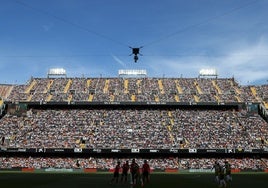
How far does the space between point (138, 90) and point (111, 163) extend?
3000 centimetres

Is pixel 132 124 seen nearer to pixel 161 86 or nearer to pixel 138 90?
pixel 138 90

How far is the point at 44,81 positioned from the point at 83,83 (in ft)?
37.9

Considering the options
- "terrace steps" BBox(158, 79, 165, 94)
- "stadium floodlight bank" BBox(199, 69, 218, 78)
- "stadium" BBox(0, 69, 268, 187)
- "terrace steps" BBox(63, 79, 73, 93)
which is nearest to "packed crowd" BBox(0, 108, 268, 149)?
"stadium" BBox(0, 69, 268, 187)

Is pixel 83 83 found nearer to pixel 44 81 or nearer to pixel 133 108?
pixel 44 81

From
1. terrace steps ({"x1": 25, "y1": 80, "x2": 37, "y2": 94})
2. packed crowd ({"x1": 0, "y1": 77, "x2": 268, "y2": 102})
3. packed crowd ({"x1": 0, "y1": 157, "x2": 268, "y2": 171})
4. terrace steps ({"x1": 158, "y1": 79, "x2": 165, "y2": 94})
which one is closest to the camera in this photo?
packed crowd ({"x1": 0, "y1": 157, "x2": 268, "y2": 171})

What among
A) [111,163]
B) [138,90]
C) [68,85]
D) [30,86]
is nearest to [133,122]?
[138,90]

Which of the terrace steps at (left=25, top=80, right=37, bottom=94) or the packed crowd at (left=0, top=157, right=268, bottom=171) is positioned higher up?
the terrace steps at (left=25, top=80, right=37, bottom=94)

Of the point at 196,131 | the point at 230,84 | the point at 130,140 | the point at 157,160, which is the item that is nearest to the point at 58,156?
the point at 130,140

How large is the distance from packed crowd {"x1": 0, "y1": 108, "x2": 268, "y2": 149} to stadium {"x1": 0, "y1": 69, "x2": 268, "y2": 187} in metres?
0.20

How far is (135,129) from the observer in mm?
82125

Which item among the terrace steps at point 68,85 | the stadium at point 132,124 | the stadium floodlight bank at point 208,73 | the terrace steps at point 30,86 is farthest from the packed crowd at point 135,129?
the stadium floodlight bank at point 208,73

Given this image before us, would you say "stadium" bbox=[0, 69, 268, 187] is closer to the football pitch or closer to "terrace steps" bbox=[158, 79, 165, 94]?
"terrace steps" bbox=[158, 79, 165, 94]

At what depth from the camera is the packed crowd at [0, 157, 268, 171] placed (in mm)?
71500

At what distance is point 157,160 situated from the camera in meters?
73.8
